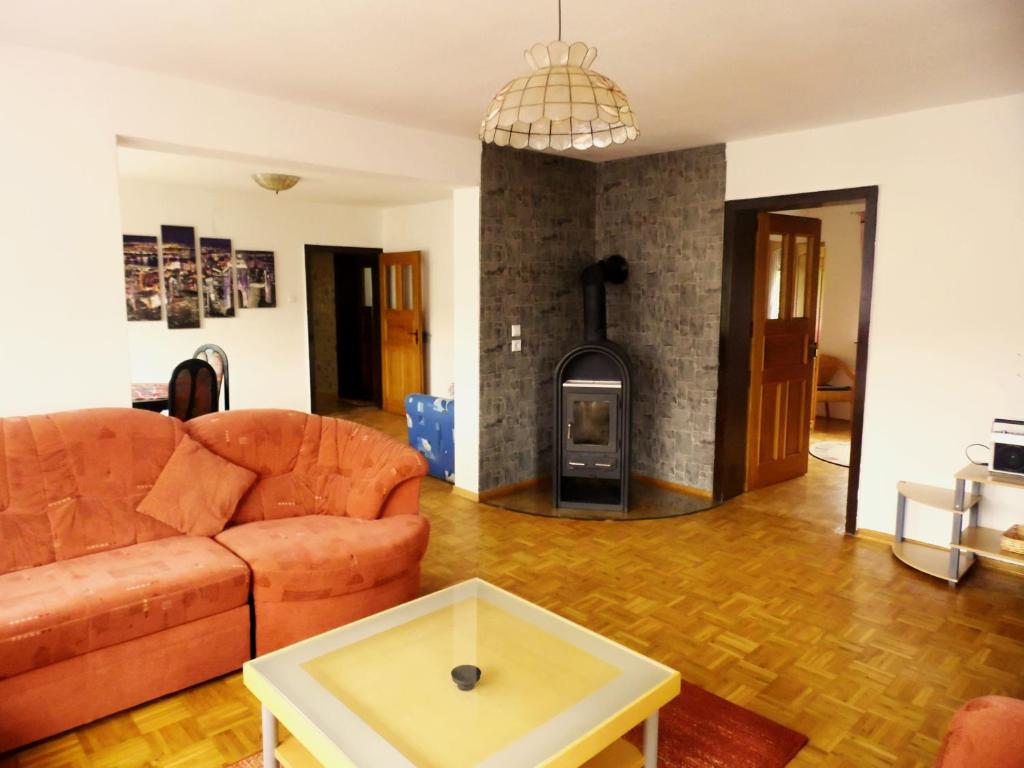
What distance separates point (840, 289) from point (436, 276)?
4604 millimetres

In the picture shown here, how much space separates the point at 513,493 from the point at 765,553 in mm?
1831

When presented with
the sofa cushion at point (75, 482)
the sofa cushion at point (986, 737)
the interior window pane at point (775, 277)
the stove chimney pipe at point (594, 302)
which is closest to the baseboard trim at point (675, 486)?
the stove chimney pipe at point (594, 302)

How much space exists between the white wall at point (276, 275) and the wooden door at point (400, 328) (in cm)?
56

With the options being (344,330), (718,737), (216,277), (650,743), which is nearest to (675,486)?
(718,737)

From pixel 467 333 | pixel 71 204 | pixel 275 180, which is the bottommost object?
pixel 467 333

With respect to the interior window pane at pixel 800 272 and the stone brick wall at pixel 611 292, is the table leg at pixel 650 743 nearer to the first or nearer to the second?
the stone brick wall at pixel 611 292

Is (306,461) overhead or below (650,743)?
overhead

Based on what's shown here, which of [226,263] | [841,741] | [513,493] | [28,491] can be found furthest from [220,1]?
[226,263]

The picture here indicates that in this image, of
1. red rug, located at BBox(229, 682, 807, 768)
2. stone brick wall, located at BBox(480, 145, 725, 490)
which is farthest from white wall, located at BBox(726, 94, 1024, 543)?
red rug, located at BBox(229, 682, 807, 768)

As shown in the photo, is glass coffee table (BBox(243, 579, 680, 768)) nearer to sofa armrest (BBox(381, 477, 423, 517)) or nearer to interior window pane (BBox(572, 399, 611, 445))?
sofa armrest (BBox(381, 477, 423, 517))

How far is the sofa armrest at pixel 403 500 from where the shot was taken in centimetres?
326

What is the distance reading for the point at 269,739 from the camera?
6.57ft

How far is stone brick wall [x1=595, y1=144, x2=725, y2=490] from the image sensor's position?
4.91 m

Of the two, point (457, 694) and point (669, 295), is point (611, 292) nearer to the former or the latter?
point (669, 295)
